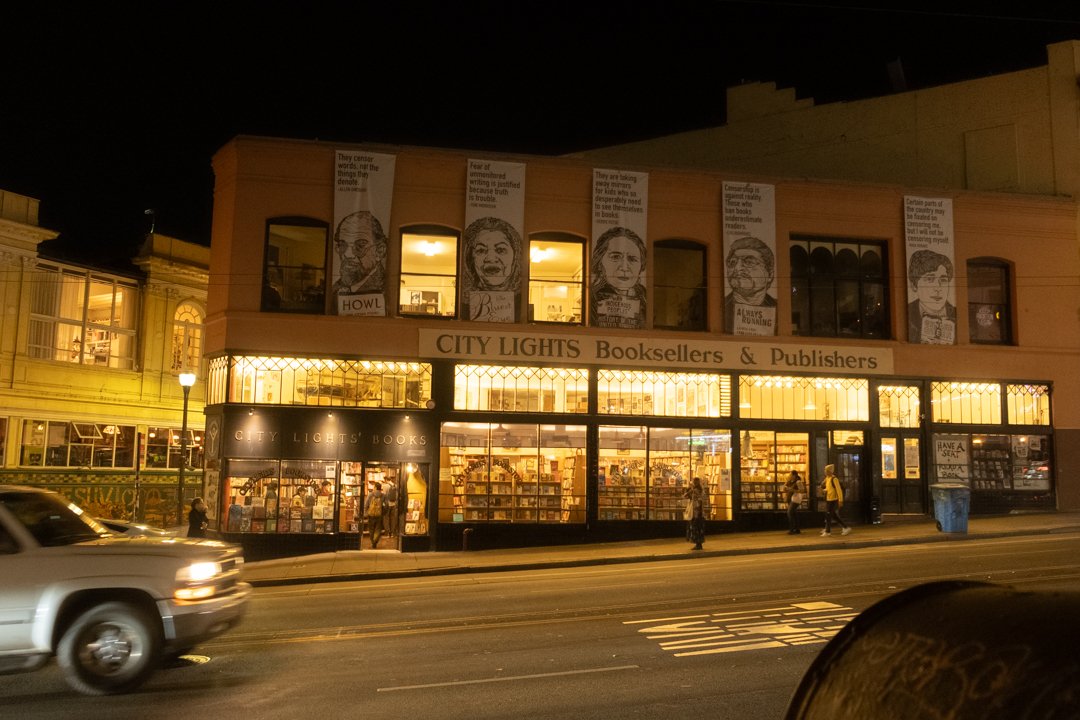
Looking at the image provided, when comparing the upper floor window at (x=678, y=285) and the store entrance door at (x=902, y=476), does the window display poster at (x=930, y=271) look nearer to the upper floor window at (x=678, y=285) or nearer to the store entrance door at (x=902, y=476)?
the store entrance door at (x=902, y=476)

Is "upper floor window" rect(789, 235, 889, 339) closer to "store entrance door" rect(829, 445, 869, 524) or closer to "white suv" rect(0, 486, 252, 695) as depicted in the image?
"store entrance door" rect(829, 445, 869, 524)

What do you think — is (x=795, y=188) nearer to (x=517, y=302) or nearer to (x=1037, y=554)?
(x=517, y=302)

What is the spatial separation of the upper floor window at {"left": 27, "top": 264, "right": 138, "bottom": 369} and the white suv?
20.9 metres

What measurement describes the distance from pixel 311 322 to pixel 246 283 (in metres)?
1.95

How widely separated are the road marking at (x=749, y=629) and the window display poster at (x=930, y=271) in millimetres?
14725

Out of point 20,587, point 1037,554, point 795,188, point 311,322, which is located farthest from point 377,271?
point 1037,554

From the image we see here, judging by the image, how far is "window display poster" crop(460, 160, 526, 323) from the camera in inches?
846

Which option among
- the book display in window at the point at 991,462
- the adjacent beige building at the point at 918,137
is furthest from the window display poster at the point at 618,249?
the book display in window at the point at 991,462

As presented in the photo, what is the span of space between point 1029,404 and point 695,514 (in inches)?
455

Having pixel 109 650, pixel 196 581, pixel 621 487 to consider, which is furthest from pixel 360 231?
pixel 109 650

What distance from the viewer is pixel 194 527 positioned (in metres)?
17.7

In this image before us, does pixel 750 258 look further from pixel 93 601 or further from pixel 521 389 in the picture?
pixel 93 601

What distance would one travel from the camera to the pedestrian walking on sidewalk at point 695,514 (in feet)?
64.1

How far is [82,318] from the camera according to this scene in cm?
2733
